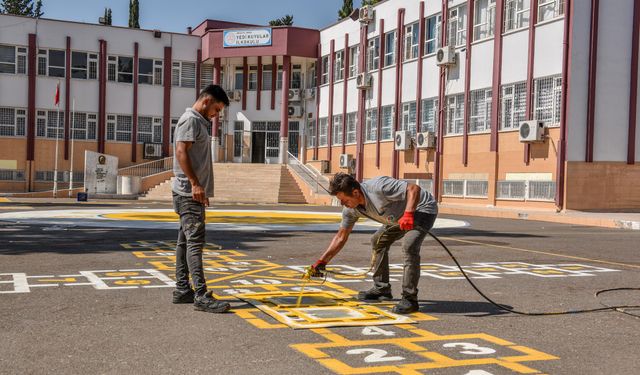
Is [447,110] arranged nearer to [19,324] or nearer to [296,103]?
[296,103]

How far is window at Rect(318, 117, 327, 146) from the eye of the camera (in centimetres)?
4581

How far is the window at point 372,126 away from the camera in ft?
133

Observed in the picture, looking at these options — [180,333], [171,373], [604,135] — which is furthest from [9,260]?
[604,135]

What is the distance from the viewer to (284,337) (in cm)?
566


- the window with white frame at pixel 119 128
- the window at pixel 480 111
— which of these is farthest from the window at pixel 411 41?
the window with white frame at pixel 119 128

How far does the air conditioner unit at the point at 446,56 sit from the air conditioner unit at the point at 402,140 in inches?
168

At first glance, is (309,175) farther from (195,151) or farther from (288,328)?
(288,328)

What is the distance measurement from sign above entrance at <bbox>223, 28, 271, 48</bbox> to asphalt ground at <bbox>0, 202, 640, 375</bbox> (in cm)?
3496

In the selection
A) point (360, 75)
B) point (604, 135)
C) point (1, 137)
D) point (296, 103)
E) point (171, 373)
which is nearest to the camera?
point (171, 373)

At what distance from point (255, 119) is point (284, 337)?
141 ft

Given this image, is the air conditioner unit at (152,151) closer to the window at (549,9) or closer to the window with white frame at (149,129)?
the window with white frame at (149,129)

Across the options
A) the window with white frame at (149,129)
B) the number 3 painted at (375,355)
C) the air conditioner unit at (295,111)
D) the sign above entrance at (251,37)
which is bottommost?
the number 3 painted at (375,355)

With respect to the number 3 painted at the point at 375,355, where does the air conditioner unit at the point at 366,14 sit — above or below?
above

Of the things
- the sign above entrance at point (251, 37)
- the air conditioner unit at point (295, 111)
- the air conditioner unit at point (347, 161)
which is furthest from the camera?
the air conditioner unit at point (295, 111)
